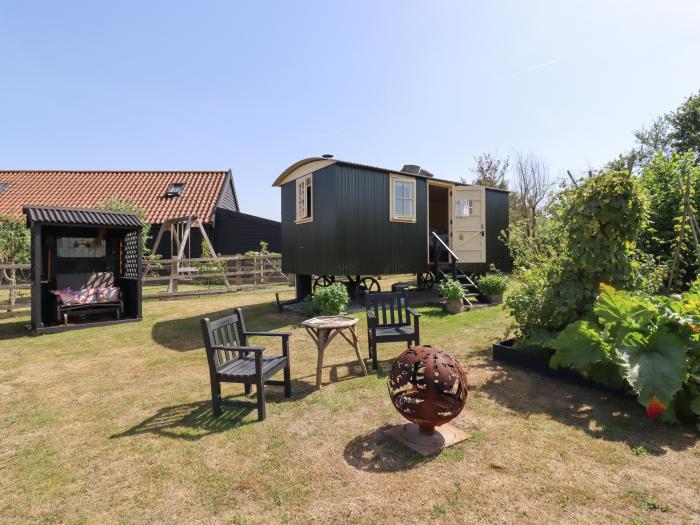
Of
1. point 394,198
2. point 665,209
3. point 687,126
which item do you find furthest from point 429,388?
point 687,126

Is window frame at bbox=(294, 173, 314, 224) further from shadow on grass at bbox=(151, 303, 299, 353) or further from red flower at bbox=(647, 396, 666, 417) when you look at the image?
red flower at bbox=(647, 396, 666, 417)

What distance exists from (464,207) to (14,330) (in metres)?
12.4

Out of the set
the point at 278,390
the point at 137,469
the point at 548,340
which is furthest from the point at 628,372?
the point at 137,469

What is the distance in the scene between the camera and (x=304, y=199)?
36.0 feet

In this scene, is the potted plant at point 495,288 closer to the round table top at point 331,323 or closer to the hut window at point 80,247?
the round table top at point 331,323

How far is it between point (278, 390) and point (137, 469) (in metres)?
1.81

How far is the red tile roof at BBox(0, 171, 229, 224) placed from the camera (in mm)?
20766

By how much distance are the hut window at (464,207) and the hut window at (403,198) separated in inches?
81.8

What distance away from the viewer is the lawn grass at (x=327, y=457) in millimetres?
2387

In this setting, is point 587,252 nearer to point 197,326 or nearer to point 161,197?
point 197,326

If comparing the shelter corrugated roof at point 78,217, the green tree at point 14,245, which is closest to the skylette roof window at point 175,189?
the green tree at point 14,245

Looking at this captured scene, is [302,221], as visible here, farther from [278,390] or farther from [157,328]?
[278,390]

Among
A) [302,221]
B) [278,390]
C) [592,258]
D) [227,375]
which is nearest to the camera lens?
[227,375]

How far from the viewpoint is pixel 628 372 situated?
330 cm
